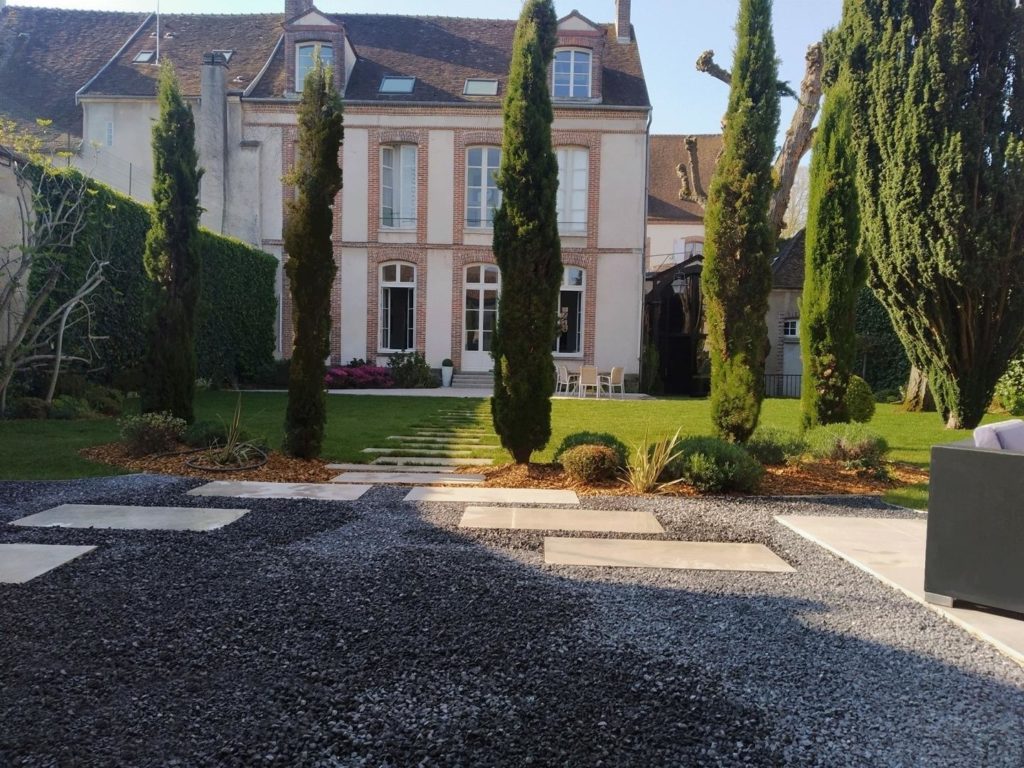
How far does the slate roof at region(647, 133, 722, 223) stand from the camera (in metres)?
28.7

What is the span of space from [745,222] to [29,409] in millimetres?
8083

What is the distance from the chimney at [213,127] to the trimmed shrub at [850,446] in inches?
599

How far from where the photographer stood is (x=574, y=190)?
1786cm

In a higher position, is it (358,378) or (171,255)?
(171,255)

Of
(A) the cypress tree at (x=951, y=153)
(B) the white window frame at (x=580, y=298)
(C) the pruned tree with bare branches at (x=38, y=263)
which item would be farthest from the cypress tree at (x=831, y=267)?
(B) the white window frame at (x=580, y=298)

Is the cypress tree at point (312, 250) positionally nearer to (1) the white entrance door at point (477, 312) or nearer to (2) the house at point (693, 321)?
(1) the white entrance door at point (477, 312)

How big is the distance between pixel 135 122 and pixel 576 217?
1115 centimetres

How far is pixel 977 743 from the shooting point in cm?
206

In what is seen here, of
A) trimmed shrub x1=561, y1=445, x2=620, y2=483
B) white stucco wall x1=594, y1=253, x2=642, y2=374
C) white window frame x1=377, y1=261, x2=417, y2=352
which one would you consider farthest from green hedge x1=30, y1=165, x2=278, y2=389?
white stucco wall x1=594, y1=253, x2=642, y2=374

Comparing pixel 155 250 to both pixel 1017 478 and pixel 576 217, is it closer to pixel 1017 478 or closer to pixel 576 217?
pixel 1017 478

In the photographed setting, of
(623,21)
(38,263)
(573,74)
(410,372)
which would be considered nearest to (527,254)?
(38,263)

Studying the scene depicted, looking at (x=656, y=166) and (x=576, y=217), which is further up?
(x=656, y=166)

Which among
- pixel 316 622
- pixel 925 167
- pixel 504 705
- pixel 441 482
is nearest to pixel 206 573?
pixel 316 622

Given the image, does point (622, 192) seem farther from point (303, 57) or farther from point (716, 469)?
point (716, 469)
